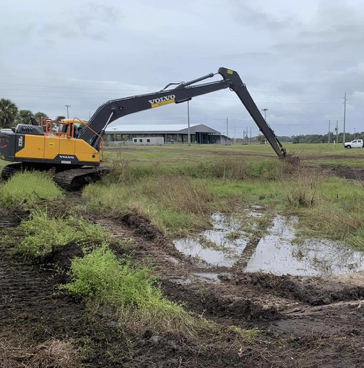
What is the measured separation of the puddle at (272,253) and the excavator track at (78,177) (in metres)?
6.44

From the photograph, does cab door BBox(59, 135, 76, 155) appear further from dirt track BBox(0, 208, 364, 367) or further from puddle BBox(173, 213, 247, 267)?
dirt track BBox(0, 208, 364, 367)

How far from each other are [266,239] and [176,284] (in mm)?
3664

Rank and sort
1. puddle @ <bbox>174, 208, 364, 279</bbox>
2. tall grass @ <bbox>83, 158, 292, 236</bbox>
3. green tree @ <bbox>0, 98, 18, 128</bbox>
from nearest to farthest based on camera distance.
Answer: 1. puddle @ <bbox>174, 208, 364, 279</bbox>
2. tall grass @ <bbox>83, 158, 292, 236</bbox>
3. green tree @ <bbox>0, 98, 18, 128</bbox>

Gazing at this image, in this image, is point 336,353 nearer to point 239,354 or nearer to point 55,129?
point 239,354

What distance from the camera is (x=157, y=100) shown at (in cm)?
1595

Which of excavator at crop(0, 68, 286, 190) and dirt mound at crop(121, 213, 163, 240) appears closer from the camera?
dirt mound at crop(121, 213, 163, 240)

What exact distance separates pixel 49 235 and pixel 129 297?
8.79 feet

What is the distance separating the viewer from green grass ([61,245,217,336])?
3855 millimetres

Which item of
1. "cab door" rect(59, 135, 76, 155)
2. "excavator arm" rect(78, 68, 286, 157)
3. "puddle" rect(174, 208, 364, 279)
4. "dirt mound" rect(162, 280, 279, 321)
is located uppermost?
"excavator arm" rect(78, 68, 286, 157)

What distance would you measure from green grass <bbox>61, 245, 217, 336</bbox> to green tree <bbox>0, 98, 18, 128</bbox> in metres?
48.4

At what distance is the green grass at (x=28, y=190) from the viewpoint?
990cm

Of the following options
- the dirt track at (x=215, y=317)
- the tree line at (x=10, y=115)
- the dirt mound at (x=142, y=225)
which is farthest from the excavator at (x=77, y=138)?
the tree line at (x=10, y=115)

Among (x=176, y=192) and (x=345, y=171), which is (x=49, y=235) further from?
(x=345, y=171)

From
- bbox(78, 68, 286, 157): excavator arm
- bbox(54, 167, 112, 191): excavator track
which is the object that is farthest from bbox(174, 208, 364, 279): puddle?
bbox(78, 68, 286, 157): excavator arm
